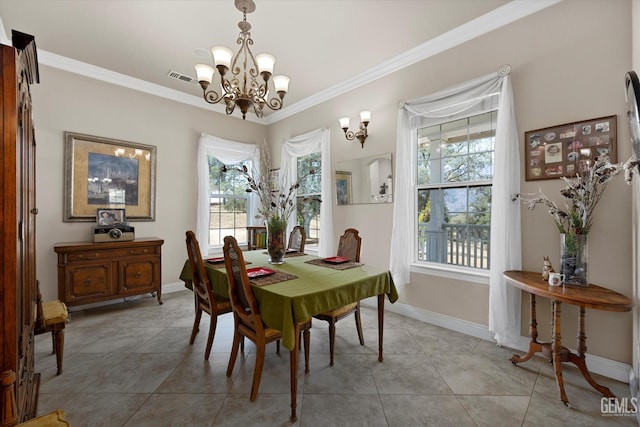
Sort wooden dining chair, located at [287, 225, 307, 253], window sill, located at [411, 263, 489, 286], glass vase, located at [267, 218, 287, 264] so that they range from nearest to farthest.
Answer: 1. glass vase, located at [267, 218, 287, 264]
2. window sill, located at [411, 263, 489, 286]
3. wooden dining chair, located at [287, 225, 307, 253]

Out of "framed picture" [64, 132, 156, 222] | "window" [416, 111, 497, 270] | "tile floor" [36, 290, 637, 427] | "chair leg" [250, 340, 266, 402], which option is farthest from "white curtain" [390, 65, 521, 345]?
"framed picture" [64, 132, 156, 222]

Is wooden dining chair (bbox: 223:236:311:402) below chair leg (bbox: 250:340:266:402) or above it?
above

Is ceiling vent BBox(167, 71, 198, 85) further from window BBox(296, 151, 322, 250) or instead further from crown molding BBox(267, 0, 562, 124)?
window BBox(296, 151, 322, 250)

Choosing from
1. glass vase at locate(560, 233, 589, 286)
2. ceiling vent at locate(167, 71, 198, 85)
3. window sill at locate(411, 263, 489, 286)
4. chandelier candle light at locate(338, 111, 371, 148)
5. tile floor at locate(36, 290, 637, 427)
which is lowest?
tile floor at locate(36, 290, 637, 427)

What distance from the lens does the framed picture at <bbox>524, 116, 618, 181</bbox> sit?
213 cm

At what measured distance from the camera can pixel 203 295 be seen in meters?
2.55

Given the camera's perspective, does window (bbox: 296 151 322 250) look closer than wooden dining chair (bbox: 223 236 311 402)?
No

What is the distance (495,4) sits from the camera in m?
2.51

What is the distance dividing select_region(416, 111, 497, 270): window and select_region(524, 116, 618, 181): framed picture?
38 cm

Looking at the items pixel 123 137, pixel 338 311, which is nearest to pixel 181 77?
pixel 123 137

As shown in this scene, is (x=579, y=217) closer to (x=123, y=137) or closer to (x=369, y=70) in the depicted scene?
(x=369, y=70)

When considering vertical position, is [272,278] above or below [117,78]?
below

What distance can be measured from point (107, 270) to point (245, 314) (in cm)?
258

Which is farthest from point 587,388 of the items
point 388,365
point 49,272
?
point 49,272
